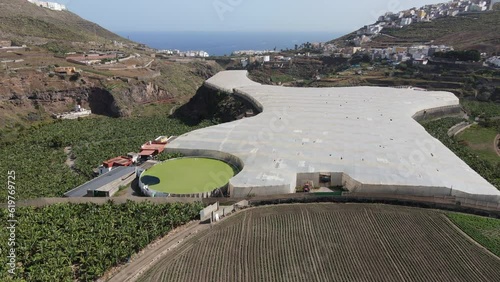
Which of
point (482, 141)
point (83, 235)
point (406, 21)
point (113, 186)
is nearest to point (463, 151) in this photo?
point (482, 141)

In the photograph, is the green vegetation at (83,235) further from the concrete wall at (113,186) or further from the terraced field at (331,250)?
the terraced field at (331,250)

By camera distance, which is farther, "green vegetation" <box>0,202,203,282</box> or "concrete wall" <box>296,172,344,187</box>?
"concrete wall" <box>296,172,344,187</box>

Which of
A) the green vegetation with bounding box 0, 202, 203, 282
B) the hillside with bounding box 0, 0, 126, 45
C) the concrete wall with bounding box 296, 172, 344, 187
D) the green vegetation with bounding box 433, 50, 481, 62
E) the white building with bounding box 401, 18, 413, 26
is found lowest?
the green vegetation with bounding box 0, 202, 203, 282

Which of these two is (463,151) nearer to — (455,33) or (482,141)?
(482,141)

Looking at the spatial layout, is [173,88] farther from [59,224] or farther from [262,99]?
[59,224]

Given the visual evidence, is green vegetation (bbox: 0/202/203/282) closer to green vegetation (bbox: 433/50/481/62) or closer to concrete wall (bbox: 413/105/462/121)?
concrete wall (bbox: 413/105/462/121)

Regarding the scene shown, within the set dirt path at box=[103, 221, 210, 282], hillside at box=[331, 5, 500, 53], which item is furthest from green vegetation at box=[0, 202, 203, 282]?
hillside at box=[331, 5, 500, 53]

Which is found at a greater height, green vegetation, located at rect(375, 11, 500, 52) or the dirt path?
green vegetation, located at rect(375, 11, 500, 52)
